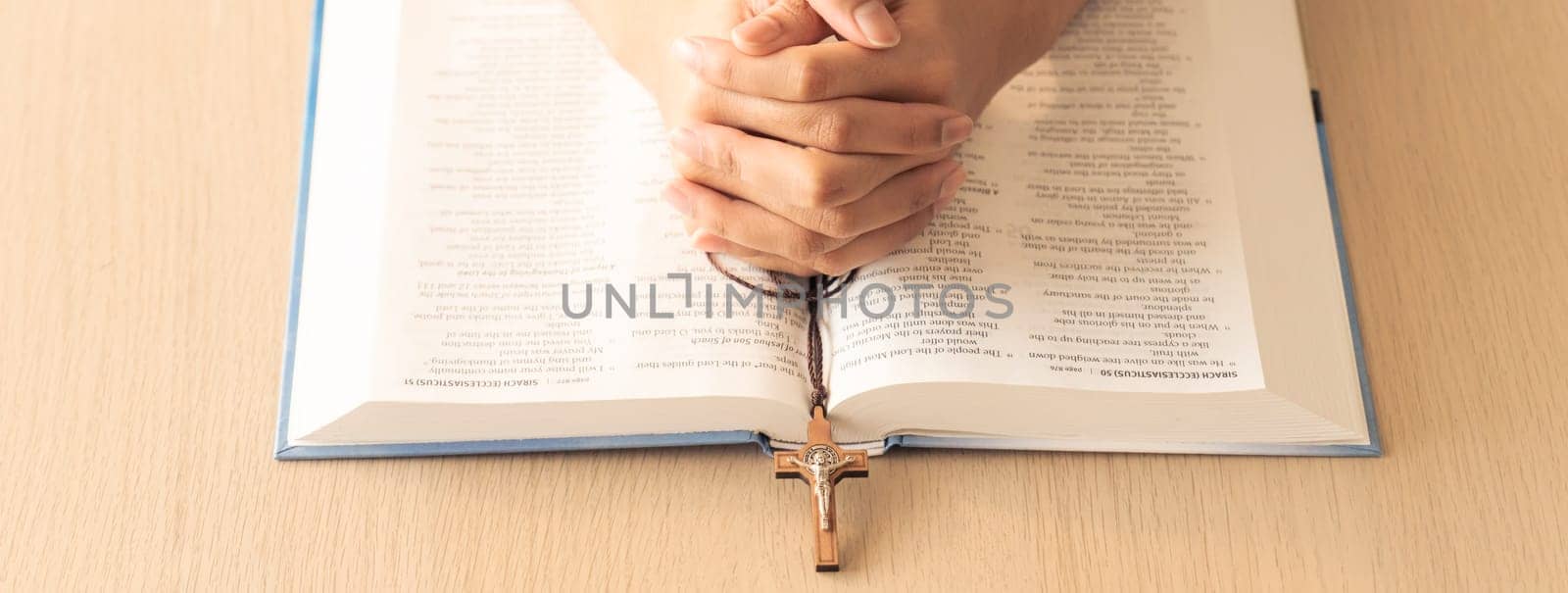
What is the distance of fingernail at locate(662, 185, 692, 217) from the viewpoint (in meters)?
0.82

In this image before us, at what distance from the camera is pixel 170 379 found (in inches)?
33.4

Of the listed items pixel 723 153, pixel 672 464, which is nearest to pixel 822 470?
pixel 672 464

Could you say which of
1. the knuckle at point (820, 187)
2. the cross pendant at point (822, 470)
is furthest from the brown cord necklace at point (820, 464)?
the knuckle at point (820, 187)

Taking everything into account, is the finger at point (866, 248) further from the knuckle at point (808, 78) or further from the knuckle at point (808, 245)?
the knuckle at point (808, 78)

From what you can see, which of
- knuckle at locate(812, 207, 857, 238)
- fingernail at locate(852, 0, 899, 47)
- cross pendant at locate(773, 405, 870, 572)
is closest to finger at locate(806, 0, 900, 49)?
fingernail at locate(852, 0, 899, 47)

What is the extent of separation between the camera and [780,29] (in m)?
0.78

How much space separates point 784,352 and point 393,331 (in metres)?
0.26

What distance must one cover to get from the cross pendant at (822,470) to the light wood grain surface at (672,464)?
0.02 meters

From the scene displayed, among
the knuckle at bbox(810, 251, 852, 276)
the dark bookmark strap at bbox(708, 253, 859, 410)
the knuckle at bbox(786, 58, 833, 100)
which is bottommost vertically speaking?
the dark bookmark strap at bbox(708, 253, 859, 410)

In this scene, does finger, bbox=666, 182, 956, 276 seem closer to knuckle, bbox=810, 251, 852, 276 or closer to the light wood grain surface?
knuckle, bbox=810, 251, 852, 276

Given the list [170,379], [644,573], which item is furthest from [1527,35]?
[170,379]

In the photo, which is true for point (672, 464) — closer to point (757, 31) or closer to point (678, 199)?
point (678, 199)

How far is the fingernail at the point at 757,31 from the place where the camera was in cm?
77

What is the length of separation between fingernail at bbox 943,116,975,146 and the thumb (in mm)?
64
